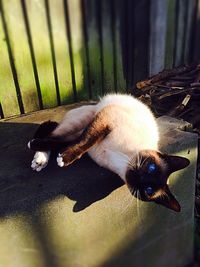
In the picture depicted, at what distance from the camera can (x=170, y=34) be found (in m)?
3.40

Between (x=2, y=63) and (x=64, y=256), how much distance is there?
1518 mm

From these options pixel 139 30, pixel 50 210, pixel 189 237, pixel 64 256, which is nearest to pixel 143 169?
pixel 50 210

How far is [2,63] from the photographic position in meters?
2.48

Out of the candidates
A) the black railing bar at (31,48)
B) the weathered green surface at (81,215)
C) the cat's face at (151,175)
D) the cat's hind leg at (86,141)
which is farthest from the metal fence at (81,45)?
the cat's face at (151,175)

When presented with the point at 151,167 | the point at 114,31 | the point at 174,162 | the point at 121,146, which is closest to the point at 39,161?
the point at 121,146

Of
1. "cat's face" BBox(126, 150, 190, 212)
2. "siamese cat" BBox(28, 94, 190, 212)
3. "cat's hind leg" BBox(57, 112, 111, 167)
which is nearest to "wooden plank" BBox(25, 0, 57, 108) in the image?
"siamese cat" BBox(28, 94, 190, 212)

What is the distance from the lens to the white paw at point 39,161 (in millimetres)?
1790

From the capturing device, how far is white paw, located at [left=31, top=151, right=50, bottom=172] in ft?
5.87

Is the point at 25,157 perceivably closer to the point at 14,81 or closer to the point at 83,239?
the point at 83,239

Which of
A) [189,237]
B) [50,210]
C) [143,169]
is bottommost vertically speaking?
[189,237]

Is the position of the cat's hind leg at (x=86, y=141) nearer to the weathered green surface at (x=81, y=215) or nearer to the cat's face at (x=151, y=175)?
the weathered green surface at (x=81, y=215)

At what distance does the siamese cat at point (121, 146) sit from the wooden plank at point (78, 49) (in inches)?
38.2

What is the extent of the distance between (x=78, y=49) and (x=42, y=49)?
1.13 ft

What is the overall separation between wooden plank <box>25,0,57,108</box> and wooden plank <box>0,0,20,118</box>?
0.78 feet
